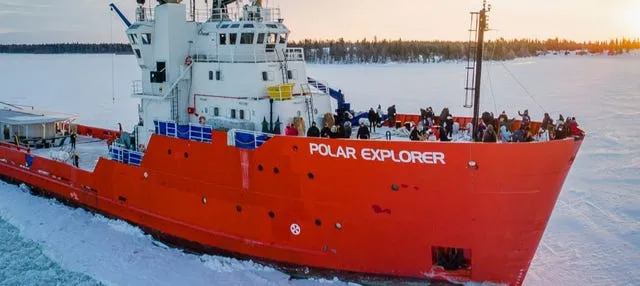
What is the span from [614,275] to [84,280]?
10053 mm

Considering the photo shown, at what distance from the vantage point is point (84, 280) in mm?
10656

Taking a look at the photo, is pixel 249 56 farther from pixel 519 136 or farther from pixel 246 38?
pixel 519 136

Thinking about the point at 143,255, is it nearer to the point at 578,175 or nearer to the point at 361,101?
the point at 578,175

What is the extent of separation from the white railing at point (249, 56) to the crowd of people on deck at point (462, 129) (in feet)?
5.53

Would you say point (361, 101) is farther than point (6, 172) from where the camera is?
Yes

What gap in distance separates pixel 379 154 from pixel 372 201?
2.80 feet

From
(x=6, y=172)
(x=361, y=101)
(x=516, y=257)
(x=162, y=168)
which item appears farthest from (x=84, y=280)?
(x=361, y=101)

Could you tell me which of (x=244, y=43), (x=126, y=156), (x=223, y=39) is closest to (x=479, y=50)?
(x=244, y=43)

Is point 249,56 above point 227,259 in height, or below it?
above

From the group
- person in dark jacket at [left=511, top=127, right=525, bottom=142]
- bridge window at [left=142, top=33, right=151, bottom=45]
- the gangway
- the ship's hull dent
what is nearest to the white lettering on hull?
person in dark jacket at [left=511, top=127, right=525, bottom=142]

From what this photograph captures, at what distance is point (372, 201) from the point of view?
30.9 ft

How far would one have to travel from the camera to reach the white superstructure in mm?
11906

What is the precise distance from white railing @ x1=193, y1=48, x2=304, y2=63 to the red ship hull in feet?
6.95

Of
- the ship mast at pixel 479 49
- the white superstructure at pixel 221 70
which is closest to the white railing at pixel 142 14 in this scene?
the white superstructure at pixel 221 70
